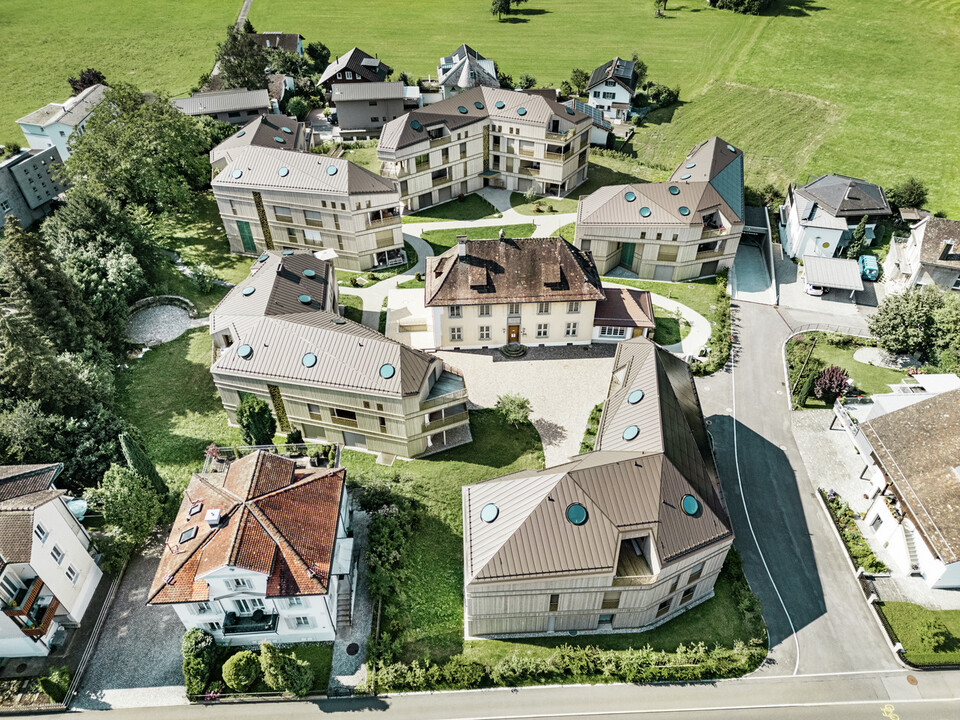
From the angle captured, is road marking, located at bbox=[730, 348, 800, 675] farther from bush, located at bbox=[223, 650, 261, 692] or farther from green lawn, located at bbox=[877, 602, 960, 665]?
bush, located at bbox=[223, 650, 261, 692]

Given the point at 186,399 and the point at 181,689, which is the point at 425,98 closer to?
the point at 186,399

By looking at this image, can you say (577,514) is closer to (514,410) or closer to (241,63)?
(514,410)

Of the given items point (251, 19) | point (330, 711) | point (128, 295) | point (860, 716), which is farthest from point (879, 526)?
point (251, 19)

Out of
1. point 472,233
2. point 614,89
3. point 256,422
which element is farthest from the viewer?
point 614,89

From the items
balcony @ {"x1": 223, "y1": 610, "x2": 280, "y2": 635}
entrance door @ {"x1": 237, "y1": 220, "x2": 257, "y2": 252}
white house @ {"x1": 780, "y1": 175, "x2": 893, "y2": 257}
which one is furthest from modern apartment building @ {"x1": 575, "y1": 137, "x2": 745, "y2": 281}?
balcony @ {"x1": 223, "y1": 610, "x2": 280, "y2": 635}

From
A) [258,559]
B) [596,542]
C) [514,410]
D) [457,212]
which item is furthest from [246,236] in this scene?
[596,542]

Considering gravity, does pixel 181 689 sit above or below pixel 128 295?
below

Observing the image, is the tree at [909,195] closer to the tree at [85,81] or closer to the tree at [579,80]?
the tree at [579,80]
